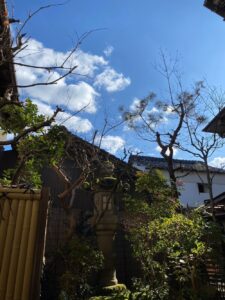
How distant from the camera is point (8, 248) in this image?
395 cm

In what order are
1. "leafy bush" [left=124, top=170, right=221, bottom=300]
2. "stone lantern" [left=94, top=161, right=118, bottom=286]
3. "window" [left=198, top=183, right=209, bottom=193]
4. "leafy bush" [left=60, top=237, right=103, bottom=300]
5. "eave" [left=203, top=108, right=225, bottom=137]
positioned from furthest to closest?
1. "window" [left=198, top=183, right=209, bottom=193]
2. "stone lantern" [left=94, top=161, right=118, bottom=286]
3. "eave" [left=203, top=108, right=225, bottom=137]
4. "leafy bush" [left=60, top=237, right=103, bottom=300]
5. "leafy bush" [left=124, top=170, right=221, bottom=300]

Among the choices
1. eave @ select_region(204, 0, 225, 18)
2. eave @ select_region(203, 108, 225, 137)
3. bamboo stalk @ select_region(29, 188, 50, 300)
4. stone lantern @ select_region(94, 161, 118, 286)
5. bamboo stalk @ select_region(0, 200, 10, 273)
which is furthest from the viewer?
stone lantern @ select_region(94, 161, 118, 286)

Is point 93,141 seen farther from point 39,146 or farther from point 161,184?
point 39,146

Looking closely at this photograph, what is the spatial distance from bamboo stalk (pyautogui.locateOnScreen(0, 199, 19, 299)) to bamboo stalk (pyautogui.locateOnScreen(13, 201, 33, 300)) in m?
0.15

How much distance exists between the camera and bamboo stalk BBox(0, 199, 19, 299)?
3.77 m

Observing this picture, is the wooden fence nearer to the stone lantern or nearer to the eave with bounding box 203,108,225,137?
the stone lantern

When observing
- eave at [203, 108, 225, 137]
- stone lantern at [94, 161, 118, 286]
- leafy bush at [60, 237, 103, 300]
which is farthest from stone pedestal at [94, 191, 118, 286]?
eave at [203, 108, 225, 137]

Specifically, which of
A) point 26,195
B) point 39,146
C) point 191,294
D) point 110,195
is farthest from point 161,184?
point 26,195

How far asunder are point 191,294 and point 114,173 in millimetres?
7016

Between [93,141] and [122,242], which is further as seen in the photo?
[122,242]

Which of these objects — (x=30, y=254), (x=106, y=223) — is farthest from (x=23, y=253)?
(x=106, y=223)

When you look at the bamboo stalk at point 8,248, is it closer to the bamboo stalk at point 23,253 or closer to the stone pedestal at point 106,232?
the bamboo stalk at point 23,253

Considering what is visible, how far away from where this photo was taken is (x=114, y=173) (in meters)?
13.4

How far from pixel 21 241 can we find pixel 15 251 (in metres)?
0.15
